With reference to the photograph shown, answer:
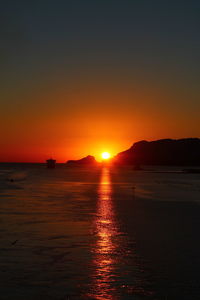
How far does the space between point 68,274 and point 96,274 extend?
64 cm

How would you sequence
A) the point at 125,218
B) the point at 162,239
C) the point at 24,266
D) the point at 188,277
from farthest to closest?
the point at 125,218 < the point at 162,239 < the point at 24,266 < the point at 188,277

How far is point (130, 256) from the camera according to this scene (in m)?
10.8

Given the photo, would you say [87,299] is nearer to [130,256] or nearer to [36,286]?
[36,286]

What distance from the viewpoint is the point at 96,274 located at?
898 cm

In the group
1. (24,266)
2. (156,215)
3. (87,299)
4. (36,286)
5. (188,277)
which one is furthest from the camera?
(156,215)

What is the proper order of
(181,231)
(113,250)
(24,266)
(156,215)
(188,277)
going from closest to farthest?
1. (188,277)
2. (24,266)
3. (113,250)
4. (181,231)
5. (156,215)

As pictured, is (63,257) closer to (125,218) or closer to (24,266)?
(24,266)

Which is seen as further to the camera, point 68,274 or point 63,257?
point 63,257

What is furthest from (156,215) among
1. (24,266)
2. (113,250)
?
(24,266)

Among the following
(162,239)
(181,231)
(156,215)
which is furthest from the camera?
(156,215)

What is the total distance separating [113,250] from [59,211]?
10388mm

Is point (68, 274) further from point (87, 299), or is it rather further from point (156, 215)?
point (156, 215)

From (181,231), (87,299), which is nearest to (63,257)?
(87,299)

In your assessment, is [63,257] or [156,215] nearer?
[63,257]
